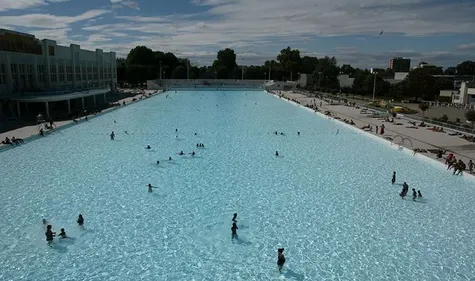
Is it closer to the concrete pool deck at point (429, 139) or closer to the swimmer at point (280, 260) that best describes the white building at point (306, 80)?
the concrete pool deck at point (429, 139)

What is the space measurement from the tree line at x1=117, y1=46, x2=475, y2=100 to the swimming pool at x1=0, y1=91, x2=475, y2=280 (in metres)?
37.9

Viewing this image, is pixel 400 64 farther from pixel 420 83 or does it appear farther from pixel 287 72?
pixel 420 83

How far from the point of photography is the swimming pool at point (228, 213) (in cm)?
959

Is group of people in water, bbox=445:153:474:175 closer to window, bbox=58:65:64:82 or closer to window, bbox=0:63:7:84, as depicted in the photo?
window, bbox=0:63:7:84

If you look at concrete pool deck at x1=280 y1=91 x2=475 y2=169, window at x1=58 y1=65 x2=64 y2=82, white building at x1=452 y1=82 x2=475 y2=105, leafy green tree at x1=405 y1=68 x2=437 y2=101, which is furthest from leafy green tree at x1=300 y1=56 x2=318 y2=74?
concrete pool deck at x1=280 y1=91 x2=475 y2=169

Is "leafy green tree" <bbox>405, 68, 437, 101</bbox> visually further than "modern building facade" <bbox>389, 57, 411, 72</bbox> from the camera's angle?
No

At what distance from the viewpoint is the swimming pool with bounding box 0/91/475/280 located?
9594 mm

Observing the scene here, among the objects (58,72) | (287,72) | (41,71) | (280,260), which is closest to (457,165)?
(280,260)

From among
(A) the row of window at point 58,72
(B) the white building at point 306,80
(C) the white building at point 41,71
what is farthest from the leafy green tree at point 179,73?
(C) the white building at point 41,71

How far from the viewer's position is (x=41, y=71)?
38.0 metres

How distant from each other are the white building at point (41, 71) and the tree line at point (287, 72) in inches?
1339

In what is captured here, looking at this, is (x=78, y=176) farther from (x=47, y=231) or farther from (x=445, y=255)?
(x=445, y=255)

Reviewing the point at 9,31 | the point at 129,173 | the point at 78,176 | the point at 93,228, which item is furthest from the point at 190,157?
the point at 9,31

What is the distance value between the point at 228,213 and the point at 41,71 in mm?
33522
